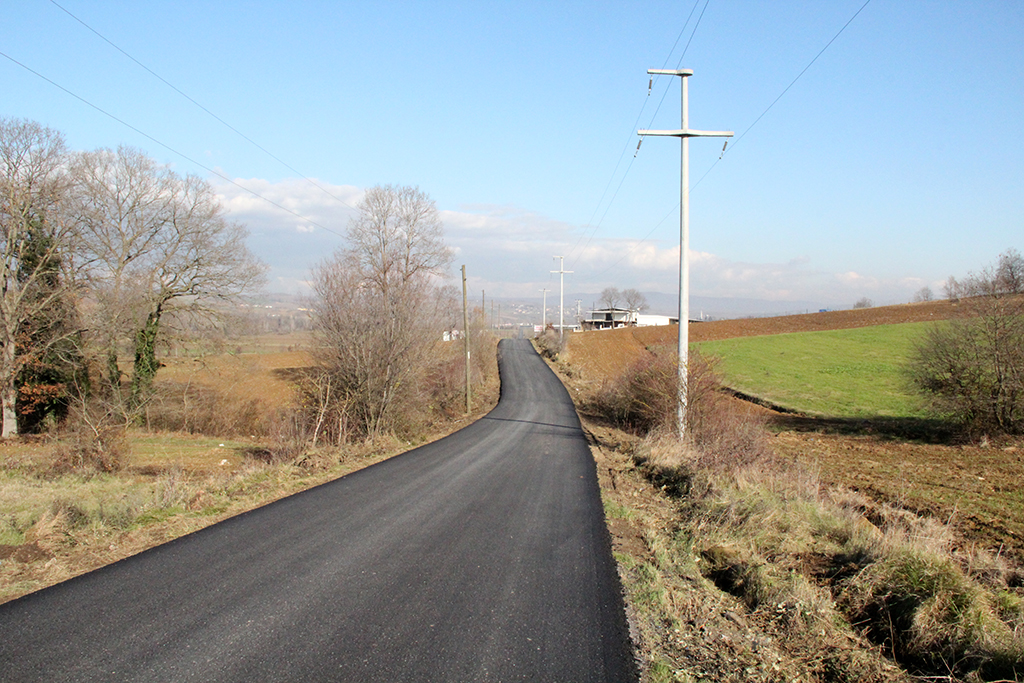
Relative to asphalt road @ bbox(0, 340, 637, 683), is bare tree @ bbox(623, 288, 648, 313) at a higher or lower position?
higher

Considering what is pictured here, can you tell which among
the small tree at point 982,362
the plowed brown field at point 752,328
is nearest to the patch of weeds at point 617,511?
the small tree at point 982,362

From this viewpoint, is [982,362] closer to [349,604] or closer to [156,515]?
[349,604]

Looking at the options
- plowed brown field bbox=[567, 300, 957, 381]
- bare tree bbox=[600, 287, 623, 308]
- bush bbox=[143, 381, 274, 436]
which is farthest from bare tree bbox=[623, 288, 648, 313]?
bush bbox=[143, 381, 274, 436]

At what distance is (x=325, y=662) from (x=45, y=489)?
1078 centimetres

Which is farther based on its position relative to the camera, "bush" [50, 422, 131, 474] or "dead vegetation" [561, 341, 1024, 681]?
"bush" [50, 422, 131, 474]

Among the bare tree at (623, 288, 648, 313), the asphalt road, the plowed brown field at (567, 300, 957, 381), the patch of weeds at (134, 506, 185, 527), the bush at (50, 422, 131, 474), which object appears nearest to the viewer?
the asphalt road

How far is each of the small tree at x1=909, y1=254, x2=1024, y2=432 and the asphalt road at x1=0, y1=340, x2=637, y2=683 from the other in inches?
659

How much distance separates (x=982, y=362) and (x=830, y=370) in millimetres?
24036

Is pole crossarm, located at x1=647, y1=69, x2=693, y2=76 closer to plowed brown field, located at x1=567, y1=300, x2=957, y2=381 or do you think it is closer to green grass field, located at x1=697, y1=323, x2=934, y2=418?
green grass field, located at x1=697, y1=323, x2=934, y2=418

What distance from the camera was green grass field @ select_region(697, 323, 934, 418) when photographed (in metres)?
29.4

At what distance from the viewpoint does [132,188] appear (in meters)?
31.8

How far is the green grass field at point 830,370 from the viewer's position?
29.4 m

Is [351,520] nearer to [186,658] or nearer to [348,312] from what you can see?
[186,658]

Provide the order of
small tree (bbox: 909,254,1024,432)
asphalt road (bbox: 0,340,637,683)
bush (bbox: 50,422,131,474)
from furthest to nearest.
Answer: small tree (bbox: 909,254,1024,432) < bush (bbox: 50,422,131,474) < asphalt road (bbox: 0,340,637,683)
